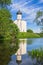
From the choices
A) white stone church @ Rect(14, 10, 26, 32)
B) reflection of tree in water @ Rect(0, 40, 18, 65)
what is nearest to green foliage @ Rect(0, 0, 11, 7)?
reflection of tree in water @ Rect(0, 40, 18, 65)

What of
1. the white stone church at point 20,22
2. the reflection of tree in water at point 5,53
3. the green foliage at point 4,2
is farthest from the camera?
the white stone church at point 20,22

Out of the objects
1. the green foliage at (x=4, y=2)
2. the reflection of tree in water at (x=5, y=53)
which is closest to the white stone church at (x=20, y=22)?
the green foliage at (x=4, y=2)

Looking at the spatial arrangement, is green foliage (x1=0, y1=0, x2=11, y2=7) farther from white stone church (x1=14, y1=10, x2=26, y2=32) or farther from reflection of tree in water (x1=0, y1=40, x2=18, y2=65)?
white stone church (x1=14, y1=10, x2=26, y2=32)

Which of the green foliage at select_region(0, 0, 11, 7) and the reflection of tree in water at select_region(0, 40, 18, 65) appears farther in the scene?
the green foliage at select_region(0, 0, 11, 7)

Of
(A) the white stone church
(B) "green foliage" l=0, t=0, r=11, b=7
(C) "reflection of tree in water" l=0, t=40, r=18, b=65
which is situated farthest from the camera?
(A) the white stone church

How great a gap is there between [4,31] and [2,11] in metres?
4.15

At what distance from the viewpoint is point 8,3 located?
51281 mm

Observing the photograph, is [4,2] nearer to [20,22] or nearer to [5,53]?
[5,53]

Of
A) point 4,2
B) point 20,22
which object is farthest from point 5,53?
point 20,22

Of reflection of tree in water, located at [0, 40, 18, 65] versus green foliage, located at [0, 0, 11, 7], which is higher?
green foliage, located at [0, 0, 11, 7]

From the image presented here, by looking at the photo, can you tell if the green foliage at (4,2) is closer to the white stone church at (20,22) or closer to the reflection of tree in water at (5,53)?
the reflection of tree in water at (5,53)

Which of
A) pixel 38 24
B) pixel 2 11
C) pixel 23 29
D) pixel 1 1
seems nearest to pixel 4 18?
pixel 2 11

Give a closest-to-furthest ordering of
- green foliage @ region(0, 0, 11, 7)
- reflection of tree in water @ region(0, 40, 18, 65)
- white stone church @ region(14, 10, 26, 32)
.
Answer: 1. reflection of tree in water @ region(0, 40, 18, 65)
2. green foliage @ region(0, 0, 11, 7)
3. white stone church @ region(14, 10, 26, 32)

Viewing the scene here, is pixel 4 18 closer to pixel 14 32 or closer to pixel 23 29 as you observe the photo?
pixel 14 32
